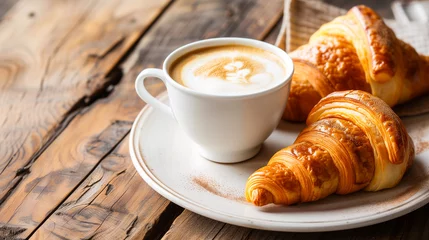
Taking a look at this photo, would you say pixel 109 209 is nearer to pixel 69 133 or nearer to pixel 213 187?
pixel 213 187

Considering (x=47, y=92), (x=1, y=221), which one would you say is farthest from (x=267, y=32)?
(x=1, y=221)

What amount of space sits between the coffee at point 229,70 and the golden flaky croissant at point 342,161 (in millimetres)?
193

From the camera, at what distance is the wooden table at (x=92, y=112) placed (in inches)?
54.7

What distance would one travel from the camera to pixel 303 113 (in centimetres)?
173

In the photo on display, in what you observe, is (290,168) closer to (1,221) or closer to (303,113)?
(303,113)

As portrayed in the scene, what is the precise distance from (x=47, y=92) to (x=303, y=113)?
0.88 m

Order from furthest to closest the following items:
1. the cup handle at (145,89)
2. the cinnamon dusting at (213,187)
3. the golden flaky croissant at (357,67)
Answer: the golden flaky croissant at (357,67), the cup handle at (145,89), the cinnamon dusting at (213,187)

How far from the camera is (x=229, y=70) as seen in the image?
5.07 feet

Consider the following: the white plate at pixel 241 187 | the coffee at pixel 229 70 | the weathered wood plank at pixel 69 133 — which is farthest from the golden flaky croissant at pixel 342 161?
the weathered wood plank at pixel 69 133

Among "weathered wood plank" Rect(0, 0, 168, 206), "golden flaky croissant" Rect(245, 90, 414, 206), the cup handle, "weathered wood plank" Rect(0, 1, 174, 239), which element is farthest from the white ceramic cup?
"weathered wood plank" Rect(0, 0, 168, 206)

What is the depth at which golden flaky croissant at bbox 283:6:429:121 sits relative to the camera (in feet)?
5.53

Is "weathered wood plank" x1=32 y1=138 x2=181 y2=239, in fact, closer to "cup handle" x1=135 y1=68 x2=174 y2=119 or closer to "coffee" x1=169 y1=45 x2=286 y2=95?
"cup handle" x1=135 y1=68 x2=174 y2=119

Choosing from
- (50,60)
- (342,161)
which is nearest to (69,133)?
(50,60)

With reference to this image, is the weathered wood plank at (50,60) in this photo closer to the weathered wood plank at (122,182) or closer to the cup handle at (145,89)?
the weathered wood plank at (122,182)
